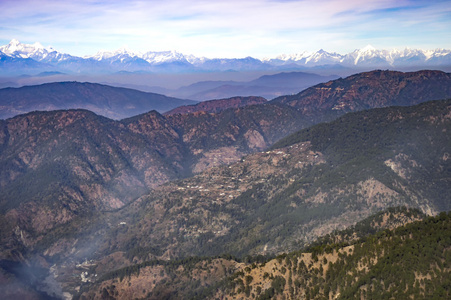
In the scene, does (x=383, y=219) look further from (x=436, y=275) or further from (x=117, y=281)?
(x=117, y=281)

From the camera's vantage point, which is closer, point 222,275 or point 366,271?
point 366,271

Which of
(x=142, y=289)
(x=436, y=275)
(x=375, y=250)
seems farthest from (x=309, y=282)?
(x=142, y=289)

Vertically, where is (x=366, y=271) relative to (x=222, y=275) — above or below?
above

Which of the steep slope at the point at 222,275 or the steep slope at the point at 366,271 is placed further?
the steep slope at the point at 222,275

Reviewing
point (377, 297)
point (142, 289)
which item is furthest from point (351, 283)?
point (142, 289)

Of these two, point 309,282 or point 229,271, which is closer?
point 309,282

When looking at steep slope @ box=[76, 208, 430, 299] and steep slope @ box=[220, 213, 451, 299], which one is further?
steep slope @ box=[76, 208, 430, 299]

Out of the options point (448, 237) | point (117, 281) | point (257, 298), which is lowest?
point (117, 281)

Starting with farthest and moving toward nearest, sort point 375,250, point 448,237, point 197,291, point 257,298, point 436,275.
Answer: point 197,291 → point 257,298 → point 375,250 → point 448,237 → point 436,275

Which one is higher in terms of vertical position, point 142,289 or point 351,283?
point 351,283

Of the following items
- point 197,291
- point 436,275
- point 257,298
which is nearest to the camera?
point 436,275
